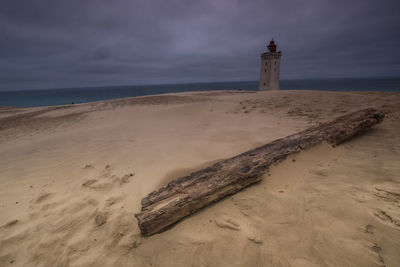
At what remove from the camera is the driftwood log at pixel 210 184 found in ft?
6.03

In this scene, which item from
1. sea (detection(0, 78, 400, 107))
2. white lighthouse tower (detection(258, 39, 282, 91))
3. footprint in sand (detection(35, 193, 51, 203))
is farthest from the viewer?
sea (detection(0, 78, 400, 107))

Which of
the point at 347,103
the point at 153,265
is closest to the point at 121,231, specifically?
the point at 153,265

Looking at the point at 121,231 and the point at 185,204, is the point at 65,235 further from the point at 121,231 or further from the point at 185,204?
the point at 185,204

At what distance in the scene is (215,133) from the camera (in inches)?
189

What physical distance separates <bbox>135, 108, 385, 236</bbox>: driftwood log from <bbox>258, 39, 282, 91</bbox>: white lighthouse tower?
32729 millimetres

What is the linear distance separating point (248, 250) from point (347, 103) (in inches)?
331

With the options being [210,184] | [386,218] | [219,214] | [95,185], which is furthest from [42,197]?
[386,218]

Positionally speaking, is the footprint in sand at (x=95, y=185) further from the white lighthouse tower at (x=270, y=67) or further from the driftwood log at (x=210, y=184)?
the white lighthouse tower at (x=270, y=67)

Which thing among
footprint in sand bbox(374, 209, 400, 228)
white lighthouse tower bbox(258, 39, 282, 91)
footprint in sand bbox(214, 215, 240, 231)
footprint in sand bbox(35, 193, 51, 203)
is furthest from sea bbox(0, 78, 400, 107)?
footprint in sand bbox(374, 209, 400, 228)

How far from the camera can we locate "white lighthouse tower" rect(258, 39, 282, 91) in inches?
1217

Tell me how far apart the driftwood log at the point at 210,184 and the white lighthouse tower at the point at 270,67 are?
32.7 m

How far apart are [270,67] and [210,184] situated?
3496cm

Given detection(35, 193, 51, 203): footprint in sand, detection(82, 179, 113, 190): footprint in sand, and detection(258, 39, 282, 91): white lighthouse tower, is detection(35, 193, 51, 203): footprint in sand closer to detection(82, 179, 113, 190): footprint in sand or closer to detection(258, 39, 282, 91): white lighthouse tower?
detection(82, 179, 113, 190): footprint in sand

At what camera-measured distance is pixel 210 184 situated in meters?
2.13
